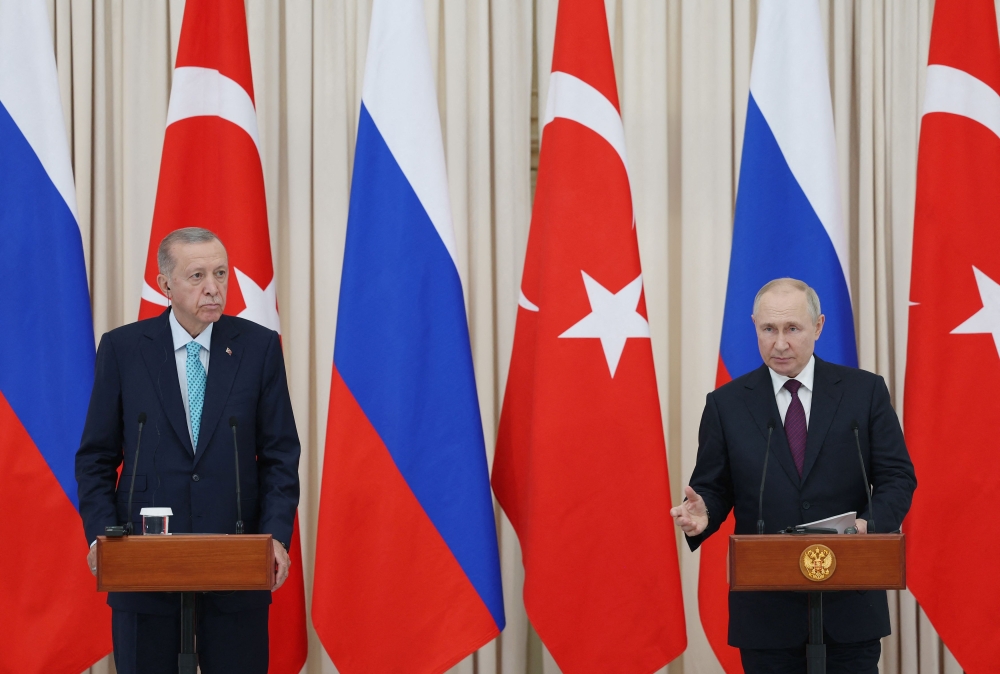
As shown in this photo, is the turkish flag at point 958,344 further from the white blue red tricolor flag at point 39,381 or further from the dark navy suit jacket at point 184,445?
the white blue red tricolor flag at point 39,381

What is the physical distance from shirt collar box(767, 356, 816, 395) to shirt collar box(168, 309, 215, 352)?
59.2 inches

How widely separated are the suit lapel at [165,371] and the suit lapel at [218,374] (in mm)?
50

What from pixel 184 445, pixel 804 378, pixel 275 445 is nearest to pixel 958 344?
pixel 804 378

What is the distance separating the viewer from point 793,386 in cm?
262

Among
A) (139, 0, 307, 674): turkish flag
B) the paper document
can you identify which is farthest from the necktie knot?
(139, 0, 307, 674): turkish flag

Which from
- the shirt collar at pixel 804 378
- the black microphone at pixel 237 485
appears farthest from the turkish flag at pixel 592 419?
the black microphone at pixel 237 485

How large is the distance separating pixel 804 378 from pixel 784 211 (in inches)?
37.3

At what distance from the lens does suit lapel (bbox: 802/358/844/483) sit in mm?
2514

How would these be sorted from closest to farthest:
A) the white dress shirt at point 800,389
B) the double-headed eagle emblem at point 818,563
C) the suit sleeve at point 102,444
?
the double-headed eagle emblem at point 818,563 → the suit sleeve at point 102,444 → the white dress shirt at point 800,389

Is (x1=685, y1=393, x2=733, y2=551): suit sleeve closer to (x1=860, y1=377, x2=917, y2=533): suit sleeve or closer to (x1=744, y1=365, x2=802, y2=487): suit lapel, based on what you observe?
(x1=744, y1=365, x2=802, y2=487): suit lapel

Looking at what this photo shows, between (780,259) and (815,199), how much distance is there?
232 millimetres

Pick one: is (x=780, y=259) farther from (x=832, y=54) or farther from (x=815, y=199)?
(x=832, y=54)

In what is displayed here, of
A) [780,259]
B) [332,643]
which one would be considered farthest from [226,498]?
[780,259]

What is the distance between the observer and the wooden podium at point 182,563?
2.04 m
